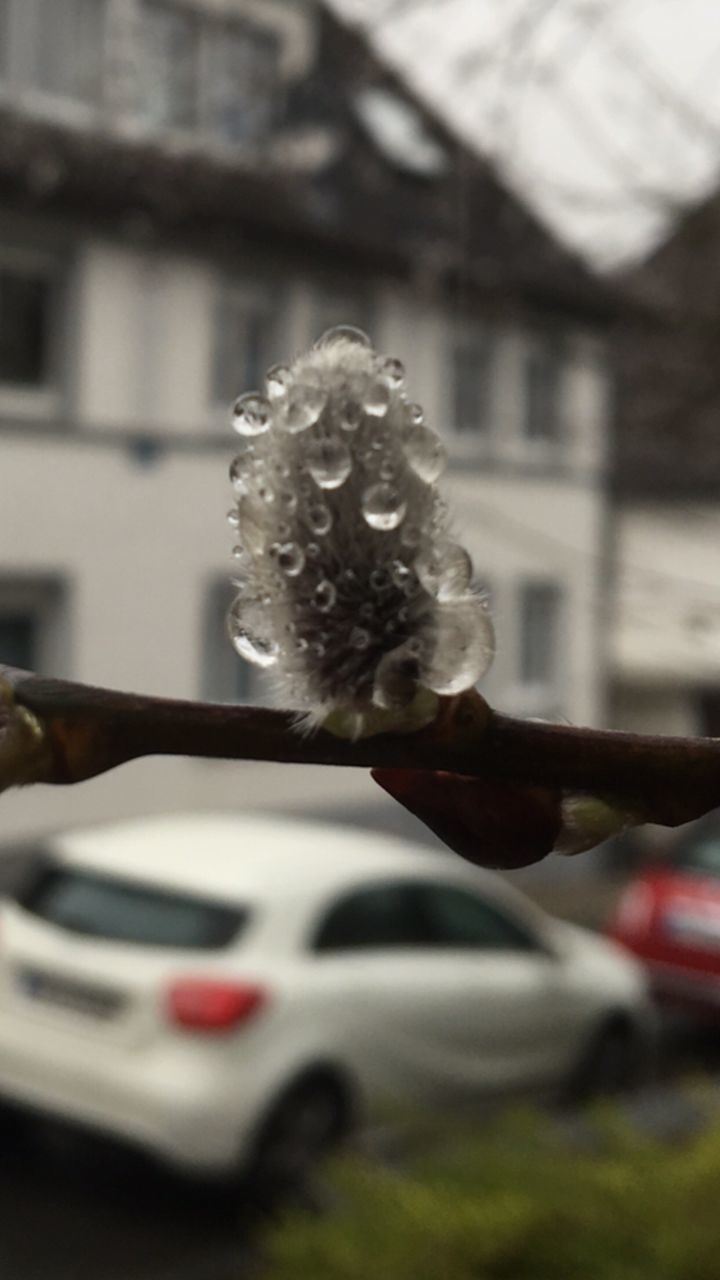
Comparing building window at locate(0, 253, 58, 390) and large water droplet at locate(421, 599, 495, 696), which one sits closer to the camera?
large water droplet at locate(421, 599, 495, 696)

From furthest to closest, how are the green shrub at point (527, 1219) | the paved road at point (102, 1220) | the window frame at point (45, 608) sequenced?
the window frame at point (45, 608) → the paved road at point (102, 1220) → the green shrub at point (527, 1219)

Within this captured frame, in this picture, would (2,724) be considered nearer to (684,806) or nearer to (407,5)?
(684,806)

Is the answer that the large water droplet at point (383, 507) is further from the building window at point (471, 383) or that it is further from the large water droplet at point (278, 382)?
the building window at point (471, 383)

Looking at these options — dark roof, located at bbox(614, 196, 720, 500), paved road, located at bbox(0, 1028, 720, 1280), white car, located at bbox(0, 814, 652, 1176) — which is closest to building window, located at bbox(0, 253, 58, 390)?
white car, located at bbox(0, 814, 652, 1176)

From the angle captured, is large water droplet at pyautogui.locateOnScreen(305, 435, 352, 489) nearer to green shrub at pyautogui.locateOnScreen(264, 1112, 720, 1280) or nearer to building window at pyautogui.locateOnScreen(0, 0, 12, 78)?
green shrub at pyautogui.locateOnScreen(264, 1112, 720, 1280)

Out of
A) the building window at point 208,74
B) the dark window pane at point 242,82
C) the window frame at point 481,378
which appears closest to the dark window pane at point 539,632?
the window frame at point 481,378

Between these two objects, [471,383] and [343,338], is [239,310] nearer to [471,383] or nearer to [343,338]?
[471,383]

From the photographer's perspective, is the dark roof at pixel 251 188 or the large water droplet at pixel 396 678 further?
the dark roof at pixel 251 188

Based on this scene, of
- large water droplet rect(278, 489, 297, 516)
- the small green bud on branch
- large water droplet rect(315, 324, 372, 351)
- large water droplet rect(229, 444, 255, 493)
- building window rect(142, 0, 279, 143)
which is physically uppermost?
building window rect(142, 0, 279, 143)
